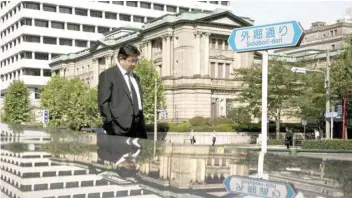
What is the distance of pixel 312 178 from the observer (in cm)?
562

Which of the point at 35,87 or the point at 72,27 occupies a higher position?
the point at 72,27

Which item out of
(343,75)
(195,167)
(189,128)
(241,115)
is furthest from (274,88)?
(195,167)

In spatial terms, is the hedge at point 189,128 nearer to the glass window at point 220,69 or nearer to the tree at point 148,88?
the tree at point 148,88

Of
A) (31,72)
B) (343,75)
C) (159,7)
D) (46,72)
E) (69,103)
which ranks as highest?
(159,7)

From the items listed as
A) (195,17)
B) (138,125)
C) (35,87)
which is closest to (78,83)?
(195,17)

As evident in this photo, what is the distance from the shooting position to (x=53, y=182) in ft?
18.0

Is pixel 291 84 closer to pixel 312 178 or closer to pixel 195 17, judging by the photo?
pixel 195 17

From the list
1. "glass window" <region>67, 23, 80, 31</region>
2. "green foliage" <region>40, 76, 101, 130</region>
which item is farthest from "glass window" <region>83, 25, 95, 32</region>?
"green foliage" <region>40, 76, 101, 130</region>

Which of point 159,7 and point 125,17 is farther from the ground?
point 159,7

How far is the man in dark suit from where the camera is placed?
23.3 feet

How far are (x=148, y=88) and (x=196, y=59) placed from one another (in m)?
10.9

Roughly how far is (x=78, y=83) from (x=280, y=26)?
4658cm

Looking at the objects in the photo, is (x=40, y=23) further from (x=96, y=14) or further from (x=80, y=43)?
(x=96, y=14)

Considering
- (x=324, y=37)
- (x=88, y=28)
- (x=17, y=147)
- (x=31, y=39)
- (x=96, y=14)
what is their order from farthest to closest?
(x=324, y=37), (x=96, y=14), (x=88, y=28), (x=31, y=39), (x=17, y=147)
